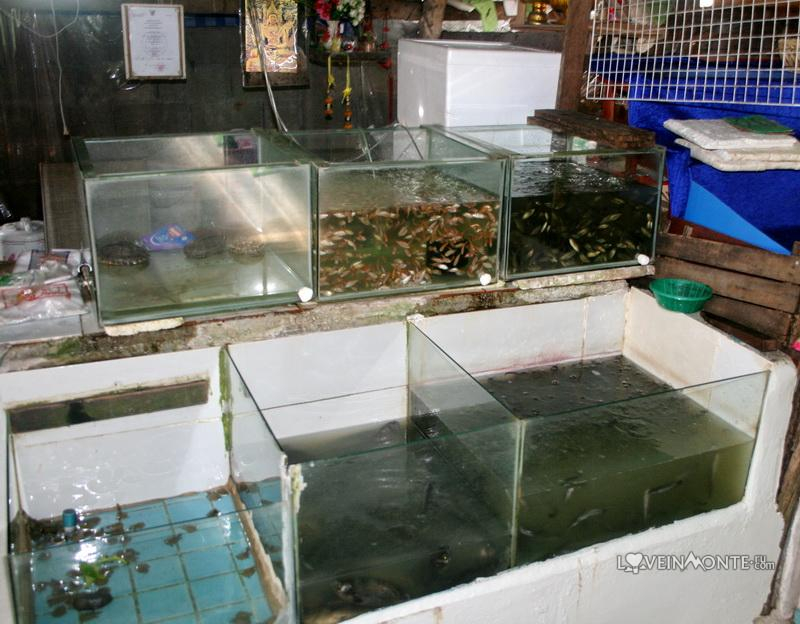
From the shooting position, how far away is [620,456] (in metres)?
2.94

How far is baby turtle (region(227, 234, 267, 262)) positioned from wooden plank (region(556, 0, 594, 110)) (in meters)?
1.84

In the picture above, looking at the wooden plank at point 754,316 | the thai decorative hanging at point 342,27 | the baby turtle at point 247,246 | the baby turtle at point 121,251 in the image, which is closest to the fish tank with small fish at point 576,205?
the wooden plank at point 754,316

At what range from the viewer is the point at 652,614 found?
330 centimetres

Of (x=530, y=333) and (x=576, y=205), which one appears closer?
(x=576, y=205)

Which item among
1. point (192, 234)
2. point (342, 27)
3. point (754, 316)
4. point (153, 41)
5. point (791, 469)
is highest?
point (342, 27)

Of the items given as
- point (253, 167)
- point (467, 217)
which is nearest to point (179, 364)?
point (253, 167)

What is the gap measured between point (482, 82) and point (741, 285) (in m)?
1.61

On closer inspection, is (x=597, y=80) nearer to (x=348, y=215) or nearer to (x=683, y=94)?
(x=683, y=94)

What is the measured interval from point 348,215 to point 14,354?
1357 millimetres

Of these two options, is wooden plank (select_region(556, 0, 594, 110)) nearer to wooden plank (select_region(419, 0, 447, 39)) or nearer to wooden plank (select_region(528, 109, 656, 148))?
wooden plank (select_region(528, 109, 656, 148))

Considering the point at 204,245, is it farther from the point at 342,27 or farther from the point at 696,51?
the point at 342,27

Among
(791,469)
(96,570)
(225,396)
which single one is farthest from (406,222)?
(791,469)

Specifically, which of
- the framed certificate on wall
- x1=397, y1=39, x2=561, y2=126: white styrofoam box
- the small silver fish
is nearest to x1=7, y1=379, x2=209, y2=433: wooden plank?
the small silver fish

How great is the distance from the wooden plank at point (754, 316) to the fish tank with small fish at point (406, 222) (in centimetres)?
102
